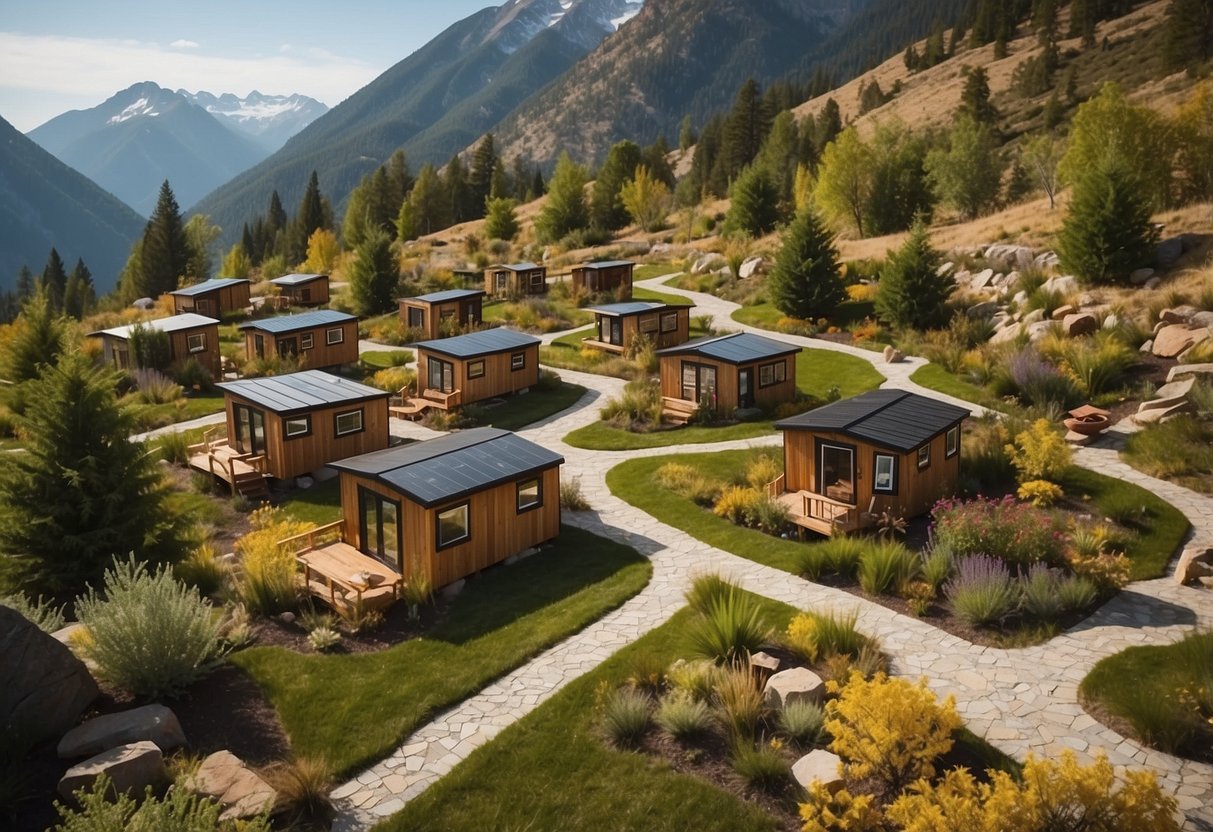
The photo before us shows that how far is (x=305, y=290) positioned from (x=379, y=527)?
39299 mm

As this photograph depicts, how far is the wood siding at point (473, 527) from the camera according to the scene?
1612 centimetres

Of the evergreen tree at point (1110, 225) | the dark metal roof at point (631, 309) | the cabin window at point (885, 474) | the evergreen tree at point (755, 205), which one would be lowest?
the cabin window at point (885, 474)

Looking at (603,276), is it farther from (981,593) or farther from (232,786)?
(232,786)

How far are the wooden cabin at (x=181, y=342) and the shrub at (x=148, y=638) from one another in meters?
25.6

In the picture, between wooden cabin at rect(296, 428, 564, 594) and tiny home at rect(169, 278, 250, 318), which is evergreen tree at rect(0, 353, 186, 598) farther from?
tiny home at rect(169, 278, 250, 318)

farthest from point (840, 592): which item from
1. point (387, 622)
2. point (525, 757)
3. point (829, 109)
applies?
point (829, 109)

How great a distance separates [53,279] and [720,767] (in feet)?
387

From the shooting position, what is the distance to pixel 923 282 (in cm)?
3600

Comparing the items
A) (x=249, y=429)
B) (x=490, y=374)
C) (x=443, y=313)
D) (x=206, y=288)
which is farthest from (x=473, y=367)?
(x=206, y=288)

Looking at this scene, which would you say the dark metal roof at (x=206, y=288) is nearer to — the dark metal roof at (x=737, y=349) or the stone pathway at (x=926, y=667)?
the dark metal roof at (x=737, y=349)

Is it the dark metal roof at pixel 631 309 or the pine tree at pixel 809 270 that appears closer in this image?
the dark metal roof at pixel 631 309

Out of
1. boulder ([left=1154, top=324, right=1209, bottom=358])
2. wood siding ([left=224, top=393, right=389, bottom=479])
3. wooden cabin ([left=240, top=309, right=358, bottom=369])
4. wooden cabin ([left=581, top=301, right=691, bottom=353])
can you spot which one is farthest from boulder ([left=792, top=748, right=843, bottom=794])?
wooden cabin ([left=240, top=309, right=358, bottom=369])

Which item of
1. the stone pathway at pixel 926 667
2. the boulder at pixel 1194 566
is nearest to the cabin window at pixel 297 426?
the stone pathway at pixel 926 667

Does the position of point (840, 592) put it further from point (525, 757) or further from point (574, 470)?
point (574, 470)
